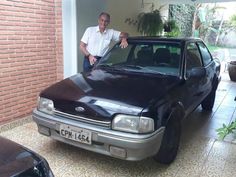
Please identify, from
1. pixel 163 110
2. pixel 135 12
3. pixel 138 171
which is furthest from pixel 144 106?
pixel 135 12

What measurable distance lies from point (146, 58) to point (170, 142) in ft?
3.75

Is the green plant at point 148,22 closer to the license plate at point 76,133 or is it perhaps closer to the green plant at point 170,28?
the green plant at point 170,28

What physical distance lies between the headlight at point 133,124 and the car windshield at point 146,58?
0.97 metres

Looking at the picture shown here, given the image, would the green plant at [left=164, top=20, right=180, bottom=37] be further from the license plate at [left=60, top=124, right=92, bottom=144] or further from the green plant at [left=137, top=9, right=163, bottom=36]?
the license plate at [left=60, top=124, right=92, bottom=144]

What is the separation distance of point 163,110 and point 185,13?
34.6 feet

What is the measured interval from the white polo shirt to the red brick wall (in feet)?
1.90

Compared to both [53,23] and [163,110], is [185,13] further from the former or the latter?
[163,110]

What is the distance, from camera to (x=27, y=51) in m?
3.92

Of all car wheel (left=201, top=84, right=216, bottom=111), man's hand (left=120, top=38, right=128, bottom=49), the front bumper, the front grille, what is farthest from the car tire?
the front grille

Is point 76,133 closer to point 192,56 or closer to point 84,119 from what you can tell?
point 84,119

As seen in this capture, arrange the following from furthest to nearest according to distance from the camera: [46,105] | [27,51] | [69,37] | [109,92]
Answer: [69,37], [27,51], [46,105], [109,92]

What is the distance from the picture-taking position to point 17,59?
377 centimetres

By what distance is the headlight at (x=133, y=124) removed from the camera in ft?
7.76

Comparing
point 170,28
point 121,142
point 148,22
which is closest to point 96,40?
point 121,142
